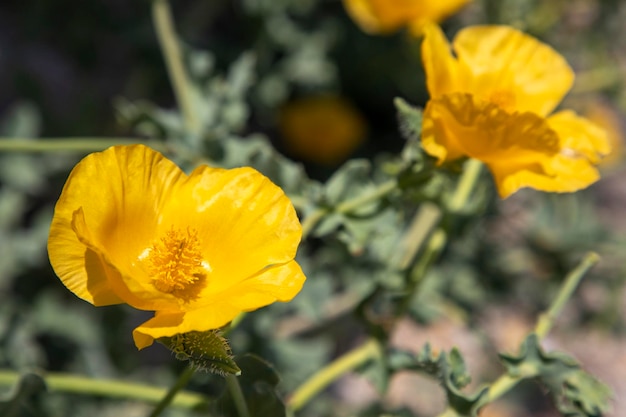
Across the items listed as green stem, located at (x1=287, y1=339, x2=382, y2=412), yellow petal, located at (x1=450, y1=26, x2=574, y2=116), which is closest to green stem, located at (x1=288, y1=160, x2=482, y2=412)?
green stem, located at (x1=287, y1=339, x2=382, y2=412)

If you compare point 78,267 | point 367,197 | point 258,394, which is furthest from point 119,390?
point 367,197

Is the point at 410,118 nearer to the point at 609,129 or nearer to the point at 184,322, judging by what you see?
the point at 184,322

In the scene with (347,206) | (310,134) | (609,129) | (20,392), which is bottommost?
(609,129)

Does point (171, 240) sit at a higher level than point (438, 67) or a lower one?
lower

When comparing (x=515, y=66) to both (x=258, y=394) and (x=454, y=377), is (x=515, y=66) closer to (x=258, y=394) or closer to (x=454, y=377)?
(x=454, y=377)

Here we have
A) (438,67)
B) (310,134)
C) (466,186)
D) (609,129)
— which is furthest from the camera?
(609,129)

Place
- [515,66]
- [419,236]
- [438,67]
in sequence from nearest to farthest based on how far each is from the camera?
[438,67] → [515,66] → [419,236]

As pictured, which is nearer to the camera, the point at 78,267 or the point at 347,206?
the point at 78,267

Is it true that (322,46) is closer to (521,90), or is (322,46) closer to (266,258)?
(521,90)
